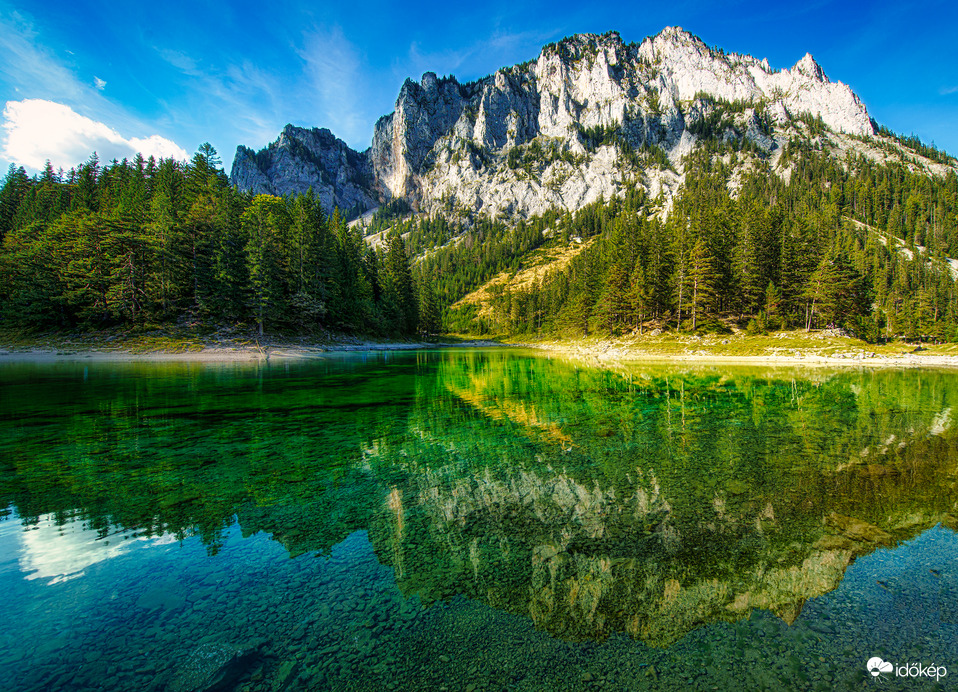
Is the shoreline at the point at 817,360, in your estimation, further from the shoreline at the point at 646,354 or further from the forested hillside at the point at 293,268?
the forested hillside at the point at 293,268

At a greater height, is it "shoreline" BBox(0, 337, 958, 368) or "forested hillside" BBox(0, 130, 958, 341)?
"forested hillside" BBox(0, 130, 958, 341)

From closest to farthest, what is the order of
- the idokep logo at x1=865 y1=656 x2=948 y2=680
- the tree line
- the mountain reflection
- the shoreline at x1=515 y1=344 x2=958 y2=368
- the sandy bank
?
the idokep logo at x1=865 y1=656 x2=948 y2=680, the mountain reflection, the shoreline at x1=515 y1=344 x2=958 y2=368, the sandy bank, the tree line

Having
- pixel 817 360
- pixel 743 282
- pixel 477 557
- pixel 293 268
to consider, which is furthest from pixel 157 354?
pixel 743 282

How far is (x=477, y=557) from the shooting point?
6.17 m

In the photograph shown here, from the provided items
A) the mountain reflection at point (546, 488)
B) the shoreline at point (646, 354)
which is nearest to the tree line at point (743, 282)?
the shoreline at point (646, 354)

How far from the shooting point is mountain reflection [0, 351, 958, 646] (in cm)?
546

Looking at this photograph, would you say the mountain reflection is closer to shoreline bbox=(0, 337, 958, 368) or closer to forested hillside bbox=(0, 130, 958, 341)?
shoreline bbox=(0, 337, 958, 368)

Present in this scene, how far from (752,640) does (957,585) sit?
11.8 feet

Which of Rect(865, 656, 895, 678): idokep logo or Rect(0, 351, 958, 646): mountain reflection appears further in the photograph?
Rect(0, 351, 958, 646): mountain reflection

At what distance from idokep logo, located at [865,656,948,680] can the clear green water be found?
0.08 m

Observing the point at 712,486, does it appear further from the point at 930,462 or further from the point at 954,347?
the point at 954,347

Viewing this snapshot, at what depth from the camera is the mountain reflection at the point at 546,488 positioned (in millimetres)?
5465

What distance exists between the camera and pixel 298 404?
782 inches

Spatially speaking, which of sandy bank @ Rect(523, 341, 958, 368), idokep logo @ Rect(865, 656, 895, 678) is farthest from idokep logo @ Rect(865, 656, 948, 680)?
sandy bank @ Rect(523, 341, 958, 368)
